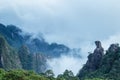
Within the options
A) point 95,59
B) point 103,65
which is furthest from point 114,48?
point 95,59

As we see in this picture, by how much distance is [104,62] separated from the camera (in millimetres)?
143250

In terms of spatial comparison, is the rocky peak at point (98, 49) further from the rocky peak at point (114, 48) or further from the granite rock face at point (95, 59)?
the rocky peak at point (114, 48)

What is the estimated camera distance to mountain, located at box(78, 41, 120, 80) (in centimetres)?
13138

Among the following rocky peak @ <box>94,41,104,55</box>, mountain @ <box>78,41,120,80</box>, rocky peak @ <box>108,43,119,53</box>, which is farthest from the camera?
rocky peak @ <box>94,41,104,55</box>

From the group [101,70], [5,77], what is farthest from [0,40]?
[5,77]

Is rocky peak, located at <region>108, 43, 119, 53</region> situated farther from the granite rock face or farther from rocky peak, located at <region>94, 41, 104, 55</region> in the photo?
the granite rock face

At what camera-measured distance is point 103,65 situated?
468 feet

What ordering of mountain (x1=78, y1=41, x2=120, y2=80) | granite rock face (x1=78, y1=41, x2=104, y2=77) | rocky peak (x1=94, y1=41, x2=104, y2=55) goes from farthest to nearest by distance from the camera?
1. rocky peak (x1=94, y1=41, x2=104, y2=55)
2. granite rock face (x1=78, y1=41, x2=104, y2=77)
3. mountain (x1=78, y1=41, x2=120, y2=80)

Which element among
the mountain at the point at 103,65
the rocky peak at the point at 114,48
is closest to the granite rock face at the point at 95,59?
the mountain at the point at 103,65

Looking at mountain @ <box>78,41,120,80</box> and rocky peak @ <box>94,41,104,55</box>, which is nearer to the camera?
mountain @ <box>78,41,120,80</box>

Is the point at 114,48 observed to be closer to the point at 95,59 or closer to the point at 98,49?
the point at 98,49

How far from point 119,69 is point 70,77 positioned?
1388 cm

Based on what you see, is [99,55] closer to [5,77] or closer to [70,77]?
[70,77]

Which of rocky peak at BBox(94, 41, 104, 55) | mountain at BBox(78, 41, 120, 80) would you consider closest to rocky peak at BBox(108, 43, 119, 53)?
mountain at BBox(78, 41, 120, 80)
